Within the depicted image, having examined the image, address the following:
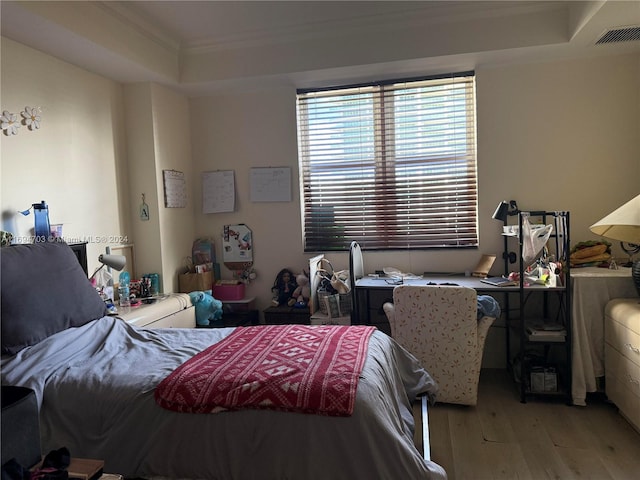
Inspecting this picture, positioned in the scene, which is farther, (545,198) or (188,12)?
(545,198)

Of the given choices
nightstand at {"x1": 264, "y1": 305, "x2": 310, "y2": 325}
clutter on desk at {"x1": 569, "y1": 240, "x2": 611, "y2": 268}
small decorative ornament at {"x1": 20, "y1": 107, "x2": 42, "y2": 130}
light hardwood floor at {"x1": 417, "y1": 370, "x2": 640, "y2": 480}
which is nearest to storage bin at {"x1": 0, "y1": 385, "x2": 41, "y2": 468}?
light hardwood floor at {"x1": 417, "y1": 370, "x2": 640, "y2": 480}

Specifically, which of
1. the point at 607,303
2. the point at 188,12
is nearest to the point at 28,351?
the point at 188,12

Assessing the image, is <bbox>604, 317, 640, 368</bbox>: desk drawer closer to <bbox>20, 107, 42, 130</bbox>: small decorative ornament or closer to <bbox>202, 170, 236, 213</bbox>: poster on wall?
<bbox>202, 170, 236, 213</bbox>: poster on wall

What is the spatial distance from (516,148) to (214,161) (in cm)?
253

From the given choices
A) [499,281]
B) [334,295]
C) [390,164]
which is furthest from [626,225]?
[334,295]

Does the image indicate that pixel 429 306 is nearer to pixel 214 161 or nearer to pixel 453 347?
pixel 453 347

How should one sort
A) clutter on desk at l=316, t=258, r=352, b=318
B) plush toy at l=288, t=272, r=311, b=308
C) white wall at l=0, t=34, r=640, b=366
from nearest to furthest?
1. white wall at l=0, t=34, r=640, b=366
2. clutter on desk at l=316, t=258, r=352, b=318
3. plush toy at l=288, t=272, r=311, b=308

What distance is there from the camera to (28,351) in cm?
193

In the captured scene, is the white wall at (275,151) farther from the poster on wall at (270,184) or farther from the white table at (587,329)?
the white table at (587,329)

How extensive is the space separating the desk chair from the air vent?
213cm

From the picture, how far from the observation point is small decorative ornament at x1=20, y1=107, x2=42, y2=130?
2.55 m

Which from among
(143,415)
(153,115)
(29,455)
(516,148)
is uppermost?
(153,115)

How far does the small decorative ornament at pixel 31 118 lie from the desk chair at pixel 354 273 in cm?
218

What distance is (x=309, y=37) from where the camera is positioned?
10.6ft
